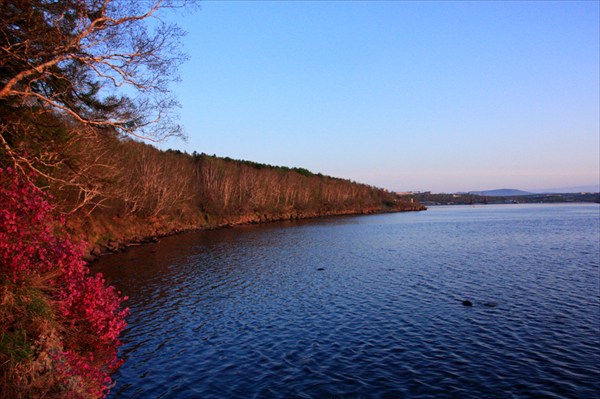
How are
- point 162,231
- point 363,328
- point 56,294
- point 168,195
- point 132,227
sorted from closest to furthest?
point 56,294
point 363,328
point 132,227
point 162,231
point 168,195

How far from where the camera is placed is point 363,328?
18.0 meters

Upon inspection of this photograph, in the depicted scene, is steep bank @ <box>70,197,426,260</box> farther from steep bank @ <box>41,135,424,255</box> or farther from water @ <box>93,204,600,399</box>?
water @ <box>93,204,600,399</box>

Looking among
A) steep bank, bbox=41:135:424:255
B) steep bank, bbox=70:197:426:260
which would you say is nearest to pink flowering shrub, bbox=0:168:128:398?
steep bank, bbox=41:135:424:255

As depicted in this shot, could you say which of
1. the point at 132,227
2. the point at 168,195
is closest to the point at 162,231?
the point at 168,195

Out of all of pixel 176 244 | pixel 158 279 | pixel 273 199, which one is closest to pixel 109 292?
pixel 158 279

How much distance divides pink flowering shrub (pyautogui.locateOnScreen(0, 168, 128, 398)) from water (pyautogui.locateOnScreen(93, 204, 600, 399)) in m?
1.47

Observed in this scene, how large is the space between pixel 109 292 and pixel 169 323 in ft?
15.8

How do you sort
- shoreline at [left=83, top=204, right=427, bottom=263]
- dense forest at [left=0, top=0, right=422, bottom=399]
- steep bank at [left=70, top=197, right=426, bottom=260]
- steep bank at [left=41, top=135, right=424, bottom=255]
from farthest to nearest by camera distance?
steep bank at [left=70, top=197, right=426, bottom=260] < shoreline at [left=83, top=204, right=427, bottom=263] < steep bank at [left=41, top=135, right=424, bottom=255] < dense forest at [left=0, top=0, right=422, bottom=399]

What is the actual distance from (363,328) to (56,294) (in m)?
12.3

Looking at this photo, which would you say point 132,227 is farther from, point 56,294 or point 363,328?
point 363,328

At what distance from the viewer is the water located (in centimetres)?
1264

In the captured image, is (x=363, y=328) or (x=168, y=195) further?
(x=168, y=195)

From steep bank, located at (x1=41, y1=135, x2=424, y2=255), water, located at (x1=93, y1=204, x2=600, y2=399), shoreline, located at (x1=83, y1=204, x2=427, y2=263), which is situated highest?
steep bank, located at (x1=41, y1=135, x2=424, y2=255)

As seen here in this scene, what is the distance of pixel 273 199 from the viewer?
105 meters
